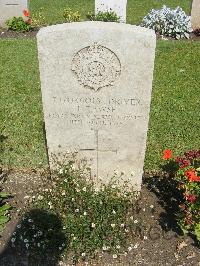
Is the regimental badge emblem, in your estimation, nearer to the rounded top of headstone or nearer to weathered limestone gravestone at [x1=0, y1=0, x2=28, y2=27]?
the rounded top of headstone

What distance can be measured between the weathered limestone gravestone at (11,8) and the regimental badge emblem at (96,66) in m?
8.69

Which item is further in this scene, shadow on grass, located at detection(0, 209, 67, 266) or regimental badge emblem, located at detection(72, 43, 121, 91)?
shadow on grass, located at detection(0, 209, 67, 266)

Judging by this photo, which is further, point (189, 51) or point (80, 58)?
point (189, 51)

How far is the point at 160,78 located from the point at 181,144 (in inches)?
109

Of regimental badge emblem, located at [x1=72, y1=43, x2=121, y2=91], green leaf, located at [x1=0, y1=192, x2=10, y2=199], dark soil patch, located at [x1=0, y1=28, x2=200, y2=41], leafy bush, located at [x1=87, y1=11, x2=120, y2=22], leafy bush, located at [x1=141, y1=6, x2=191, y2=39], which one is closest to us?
regimental badge emblem, located at [x1=72, y1=43, x2=121, y2=91]

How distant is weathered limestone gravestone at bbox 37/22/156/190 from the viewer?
417 cm

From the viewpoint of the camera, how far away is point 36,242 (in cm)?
461

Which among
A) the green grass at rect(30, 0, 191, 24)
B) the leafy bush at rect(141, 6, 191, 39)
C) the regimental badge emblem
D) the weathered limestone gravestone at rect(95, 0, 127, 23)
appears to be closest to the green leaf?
the regimental badge emblem

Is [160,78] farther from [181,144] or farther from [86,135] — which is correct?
[86,135]

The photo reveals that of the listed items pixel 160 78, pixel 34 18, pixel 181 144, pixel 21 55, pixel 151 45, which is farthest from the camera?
pixel 34 18

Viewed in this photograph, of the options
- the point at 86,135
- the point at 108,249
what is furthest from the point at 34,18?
the point at 108,249

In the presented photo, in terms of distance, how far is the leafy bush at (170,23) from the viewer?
11529 millimetres

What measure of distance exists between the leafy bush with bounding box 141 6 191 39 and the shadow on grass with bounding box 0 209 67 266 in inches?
322

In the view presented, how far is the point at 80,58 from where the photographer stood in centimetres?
431
